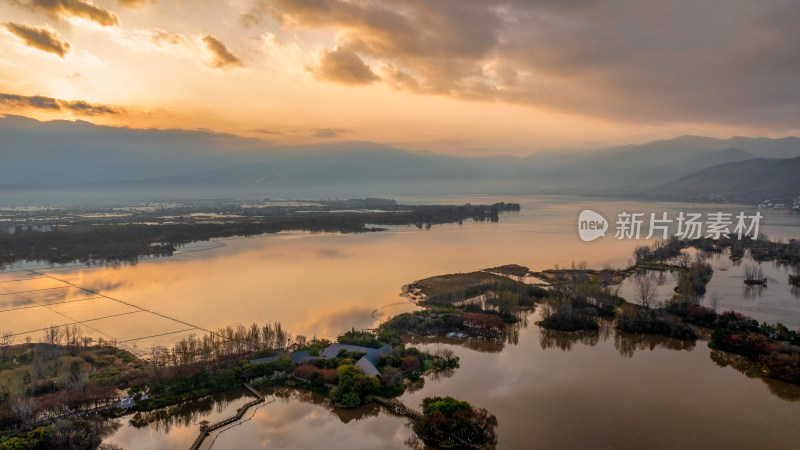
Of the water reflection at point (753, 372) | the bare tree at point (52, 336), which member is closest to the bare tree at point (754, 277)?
the water reflection at point (753, 372)

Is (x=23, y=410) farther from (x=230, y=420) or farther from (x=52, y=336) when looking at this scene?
(x=52, y=336)

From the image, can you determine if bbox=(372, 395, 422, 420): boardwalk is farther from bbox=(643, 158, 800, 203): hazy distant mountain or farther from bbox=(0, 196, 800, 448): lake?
bbox=(643, 158, 800, 203): hazy distant mountain

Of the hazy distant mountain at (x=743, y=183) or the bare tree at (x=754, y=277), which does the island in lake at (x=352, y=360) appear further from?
the hazy distant mountain at (x=743, y=183)

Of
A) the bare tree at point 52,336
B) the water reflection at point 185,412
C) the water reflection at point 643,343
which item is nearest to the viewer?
the water reflection at point 185,412

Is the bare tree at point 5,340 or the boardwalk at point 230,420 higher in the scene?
the bare tree at point 5,340

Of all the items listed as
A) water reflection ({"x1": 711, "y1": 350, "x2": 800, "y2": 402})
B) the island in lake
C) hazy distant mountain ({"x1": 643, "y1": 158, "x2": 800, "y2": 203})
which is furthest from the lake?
hazy distant mountain ({"x1": 643, "y1": 158, "x2": 800, "y2": 203})

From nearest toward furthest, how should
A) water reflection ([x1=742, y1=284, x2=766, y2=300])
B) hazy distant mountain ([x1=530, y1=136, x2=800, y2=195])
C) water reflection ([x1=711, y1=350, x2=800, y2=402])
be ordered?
1. water reflection ([x1=711, y1=350, x2=800, y2=402])
2. water reflection ([x1=742, y1=284, x2=766, y2=300])
3. hazy distant mountain ([x1=530, y1=136, x2=800, y2=195])

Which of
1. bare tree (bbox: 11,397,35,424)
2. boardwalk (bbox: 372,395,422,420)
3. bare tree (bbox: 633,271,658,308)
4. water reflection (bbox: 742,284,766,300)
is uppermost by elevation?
bare tree (bbox: 633,271,658,308)

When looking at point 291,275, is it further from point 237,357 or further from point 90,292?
point 237,357
